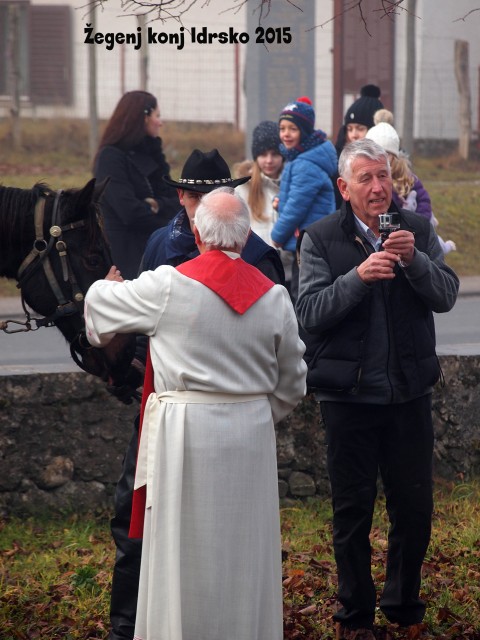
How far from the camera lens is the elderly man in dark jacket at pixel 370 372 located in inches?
216

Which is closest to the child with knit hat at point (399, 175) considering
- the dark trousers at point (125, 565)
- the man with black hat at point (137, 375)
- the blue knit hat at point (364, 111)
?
the blue knit hat at point (364, 111)

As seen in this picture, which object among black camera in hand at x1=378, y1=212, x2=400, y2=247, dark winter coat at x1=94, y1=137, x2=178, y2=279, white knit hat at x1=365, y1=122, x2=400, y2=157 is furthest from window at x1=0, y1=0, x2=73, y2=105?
black camera in hand at x1=378, y1=212, x2=400, y2=247

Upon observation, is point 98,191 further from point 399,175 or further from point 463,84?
point 463,84

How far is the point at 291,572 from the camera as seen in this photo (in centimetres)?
666

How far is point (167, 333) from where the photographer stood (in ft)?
15.3

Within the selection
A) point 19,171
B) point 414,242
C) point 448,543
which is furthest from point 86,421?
point 19,171

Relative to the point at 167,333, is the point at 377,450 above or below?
below

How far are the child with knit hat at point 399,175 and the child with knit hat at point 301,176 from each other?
1.97ft

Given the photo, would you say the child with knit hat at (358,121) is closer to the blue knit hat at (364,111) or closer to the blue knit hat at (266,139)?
the blue knit hat at (364,111)

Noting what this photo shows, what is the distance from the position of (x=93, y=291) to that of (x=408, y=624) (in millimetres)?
2205

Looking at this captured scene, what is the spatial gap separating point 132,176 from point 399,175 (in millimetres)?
1977

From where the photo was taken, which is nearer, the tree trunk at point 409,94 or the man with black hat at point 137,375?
the man with black hat at point 137,375

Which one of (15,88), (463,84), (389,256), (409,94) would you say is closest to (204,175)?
(389,256)

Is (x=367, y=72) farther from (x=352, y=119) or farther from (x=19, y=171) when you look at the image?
(x=352, y=119)
